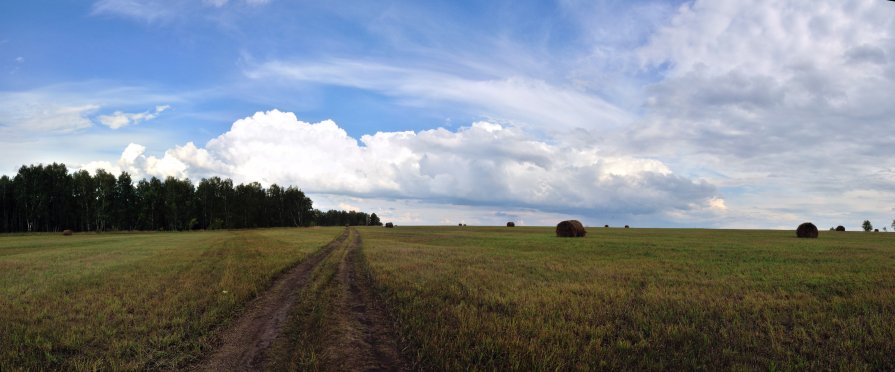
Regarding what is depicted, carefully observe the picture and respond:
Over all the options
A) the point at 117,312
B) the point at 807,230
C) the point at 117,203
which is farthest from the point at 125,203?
the point at 807,230

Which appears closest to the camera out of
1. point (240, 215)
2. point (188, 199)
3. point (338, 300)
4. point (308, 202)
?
point (338, 300)

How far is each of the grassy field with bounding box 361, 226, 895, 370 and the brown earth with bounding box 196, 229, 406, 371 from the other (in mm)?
518

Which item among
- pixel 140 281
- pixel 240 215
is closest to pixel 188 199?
pixel 240 215

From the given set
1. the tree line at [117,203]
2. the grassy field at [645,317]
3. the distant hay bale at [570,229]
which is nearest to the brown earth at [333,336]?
the grassy field at [645,317]

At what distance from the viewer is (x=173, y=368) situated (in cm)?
751

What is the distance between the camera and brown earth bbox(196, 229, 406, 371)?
24.5ft

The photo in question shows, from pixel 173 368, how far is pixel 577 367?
6965 millimetres

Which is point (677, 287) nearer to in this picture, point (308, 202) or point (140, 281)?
point (140, 281)

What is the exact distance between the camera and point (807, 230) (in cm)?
5038

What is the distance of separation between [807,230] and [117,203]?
150202 millimetres

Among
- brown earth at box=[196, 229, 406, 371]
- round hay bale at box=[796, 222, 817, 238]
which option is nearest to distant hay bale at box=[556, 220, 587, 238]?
round hay bale at box=[796, 222, 817, 238]

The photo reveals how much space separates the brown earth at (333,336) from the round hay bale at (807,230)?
5721 cm

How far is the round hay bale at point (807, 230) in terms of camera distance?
50.1 m

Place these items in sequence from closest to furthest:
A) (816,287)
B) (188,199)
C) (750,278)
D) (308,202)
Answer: (816,287) → (750,278) → (188,199) → (308,202)
